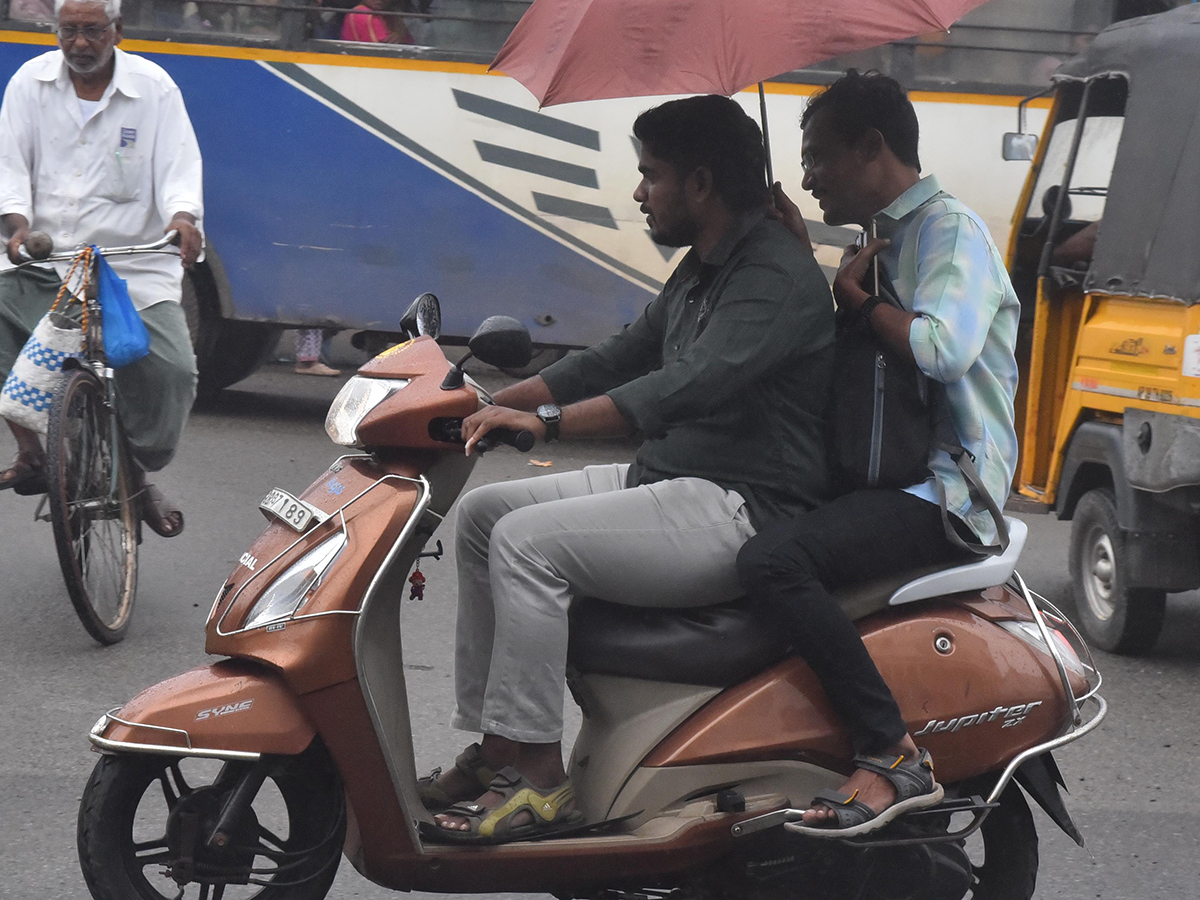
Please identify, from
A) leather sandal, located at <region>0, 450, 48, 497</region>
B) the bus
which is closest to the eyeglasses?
leather sandal, located at <region>0, 450, 48, 497</region>

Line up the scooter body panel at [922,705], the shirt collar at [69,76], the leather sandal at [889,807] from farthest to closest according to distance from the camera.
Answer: the shirt collar at [69,76] → the scooter body panel at [922,705] → the leather sandal at [889,807]

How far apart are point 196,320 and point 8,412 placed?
4701 mm

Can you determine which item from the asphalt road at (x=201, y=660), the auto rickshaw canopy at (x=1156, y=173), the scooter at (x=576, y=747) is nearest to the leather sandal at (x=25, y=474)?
the asphalt road at (x=201, y=660)

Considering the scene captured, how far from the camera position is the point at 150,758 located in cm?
278

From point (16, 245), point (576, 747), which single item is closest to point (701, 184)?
point (576, 747)

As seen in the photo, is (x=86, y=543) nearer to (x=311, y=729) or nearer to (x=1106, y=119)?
(x=311, y=729)

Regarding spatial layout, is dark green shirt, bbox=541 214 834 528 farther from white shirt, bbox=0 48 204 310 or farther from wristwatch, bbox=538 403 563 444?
white shirt, bbox=0 48 204 310

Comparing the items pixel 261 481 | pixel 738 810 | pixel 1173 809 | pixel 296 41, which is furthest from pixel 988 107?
pixel 738 810

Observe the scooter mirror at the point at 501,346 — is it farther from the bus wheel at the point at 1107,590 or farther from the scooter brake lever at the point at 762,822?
the bus wheel at the point at 1107,590

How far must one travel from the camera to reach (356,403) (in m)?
2.89

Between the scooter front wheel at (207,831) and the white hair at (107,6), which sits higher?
the white hair at (107,6)

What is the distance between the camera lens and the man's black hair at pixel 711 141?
312 cm

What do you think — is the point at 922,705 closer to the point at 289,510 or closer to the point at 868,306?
the point at 868,306

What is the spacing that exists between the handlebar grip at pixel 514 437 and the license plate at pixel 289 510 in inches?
14.8
